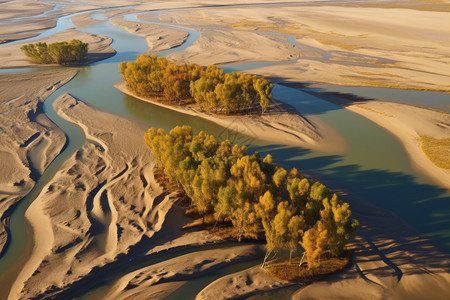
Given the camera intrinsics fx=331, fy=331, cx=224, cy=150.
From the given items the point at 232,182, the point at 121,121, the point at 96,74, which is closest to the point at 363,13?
the point at 96,74

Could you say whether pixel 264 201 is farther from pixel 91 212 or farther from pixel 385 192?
pixel 91 212

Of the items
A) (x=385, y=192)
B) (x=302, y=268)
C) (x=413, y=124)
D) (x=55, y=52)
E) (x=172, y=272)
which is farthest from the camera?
(x=55, y=52)

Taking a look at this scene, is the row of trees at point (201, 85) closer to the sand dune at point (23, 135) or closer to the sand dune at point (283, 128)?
the sand dune at point (283, 128)

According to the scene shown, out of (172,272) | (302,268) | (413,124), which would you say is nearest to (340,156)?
(413,124)

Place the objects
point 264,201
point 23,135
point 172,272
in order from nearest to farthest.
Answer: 1. point 264,201
2. point 172,272
3. point 23,135

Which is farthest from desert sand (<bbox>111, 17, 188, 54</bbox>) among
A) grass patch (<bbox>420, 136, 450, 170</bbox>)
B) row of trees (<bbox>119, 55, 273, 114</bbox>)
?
grass patch (<bbox>420, 136, 450, 170</bbox>)
